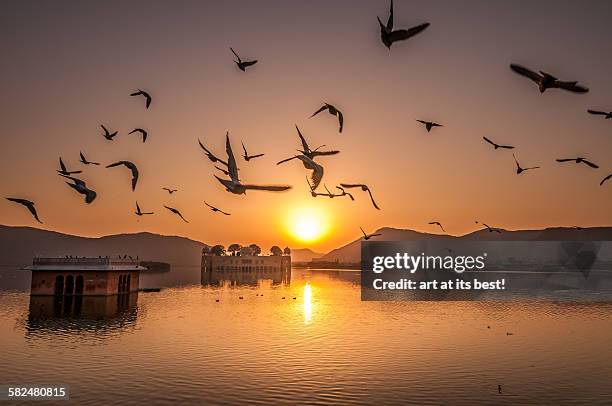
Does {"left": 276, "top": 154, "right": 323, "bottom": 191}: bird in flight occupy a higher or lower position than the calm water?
higher

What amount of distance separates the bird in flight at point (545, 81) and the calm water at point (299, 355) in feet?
89.2

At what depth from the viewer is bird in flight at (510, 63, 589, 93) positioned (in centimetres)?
1329

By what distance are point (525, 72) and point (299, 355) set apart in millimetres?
42844

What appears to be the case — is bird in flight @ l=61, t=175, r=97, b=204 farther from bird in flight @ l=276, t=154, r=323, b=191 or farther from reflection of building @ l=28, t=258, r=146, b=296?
reflection of building @ l=28, t=258, r=146, b=296

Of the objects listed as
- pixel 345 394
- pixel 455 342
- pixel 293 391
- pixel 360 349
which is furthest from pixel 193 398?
pixel 455 342

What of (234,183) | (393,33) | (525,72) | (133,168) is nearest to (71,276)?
(133,168)

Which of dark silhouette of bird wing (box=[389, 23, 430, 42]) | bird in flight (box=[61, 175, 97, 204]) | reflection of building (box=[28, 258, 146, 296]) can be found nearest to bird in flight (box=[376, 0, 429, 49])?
dark silhouette of bird wing (box=[389, 23, 430, 42])

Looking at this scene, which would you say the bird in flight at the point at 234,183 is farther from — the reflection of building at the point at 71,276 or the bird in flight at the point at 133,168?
the reflection of building at the point at 71,276

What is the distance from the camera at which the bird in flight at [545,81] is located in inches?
523

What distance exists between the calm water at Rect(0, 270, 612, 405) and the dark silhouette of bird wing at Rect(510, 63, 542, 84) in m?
27.5

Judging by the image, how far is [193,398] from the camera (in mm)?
35000

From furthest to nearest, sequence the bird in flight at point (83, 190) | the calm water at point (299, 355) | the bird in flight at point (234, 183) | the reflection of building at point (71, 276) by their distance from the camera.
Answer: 1. the reflection of building at point (71, 276)
2. the calm water at point (299, 355)
3. the bird in flight at point (83, 190)
4. the bird in flight at point (234, 183)

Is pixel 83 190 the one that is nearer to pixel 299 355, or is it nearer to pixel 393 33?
pixel 393 33

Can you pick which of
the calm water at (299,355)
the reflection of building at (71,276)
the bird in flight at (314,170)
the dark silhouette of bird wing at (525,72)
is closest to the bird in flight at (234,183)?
the bird in flight at (314,170)
